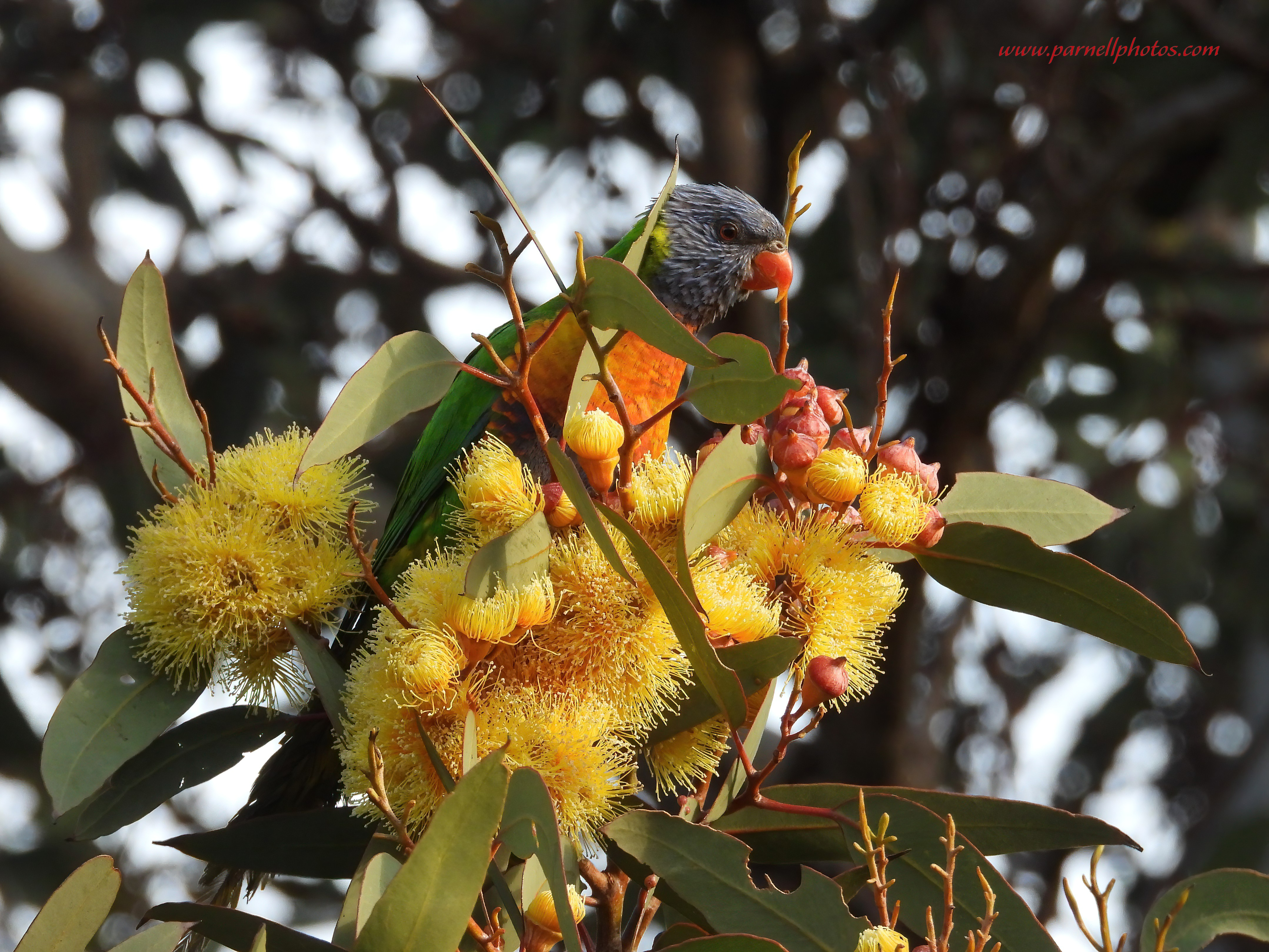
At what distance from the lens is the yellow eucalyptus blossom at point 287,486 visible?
1.21m

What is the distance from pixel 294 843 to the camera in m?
1.23

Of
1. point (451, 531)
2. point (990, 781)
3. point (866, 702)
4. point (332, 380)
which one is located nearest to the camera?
point (451, 531)

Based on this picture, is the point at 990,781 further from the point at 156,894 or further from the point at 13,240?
the point at 13,240

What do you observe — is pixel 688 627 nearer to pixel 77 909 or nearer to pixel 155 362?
pixel 77 909

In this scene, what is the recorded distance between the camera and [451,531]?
5.57 ft

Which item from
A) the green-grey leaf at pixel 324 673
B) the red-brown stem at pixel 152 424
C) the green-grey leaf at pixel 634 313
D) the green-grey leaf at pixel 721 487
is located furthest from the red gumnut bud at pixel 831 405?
the red-brown stem at pixel 152 424

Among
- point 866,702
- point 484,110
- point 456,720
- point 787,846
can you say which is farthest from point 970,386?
point 456,720

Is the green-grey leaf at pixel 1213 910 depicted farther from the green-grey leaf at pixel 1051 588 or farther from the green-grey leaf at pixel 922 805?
the green-grey leaf at pixel 1051 588

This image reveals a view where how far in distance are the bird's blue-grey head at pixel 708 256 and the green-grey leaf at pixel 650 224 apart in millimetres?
1085

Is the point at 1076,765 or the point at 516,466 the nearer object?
the point at 516,466

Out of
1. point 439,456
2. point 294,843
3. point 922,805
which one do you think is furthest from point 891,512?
point 439,456

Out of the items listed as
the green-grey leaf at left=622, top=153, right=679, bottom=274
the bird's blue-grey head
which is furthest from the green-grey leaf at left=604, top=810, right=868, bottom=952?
the bird's blue-grey head

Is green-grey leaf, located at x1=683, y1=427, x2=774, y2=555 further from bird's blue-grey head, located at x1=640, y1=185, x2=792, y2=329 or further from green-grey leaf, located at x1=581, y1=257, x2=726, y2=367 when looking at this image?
bird's blue-grey head, located at x1=640, y1=185, x2=792, y2=329

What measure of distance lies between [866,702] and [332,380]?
84.8 inches
